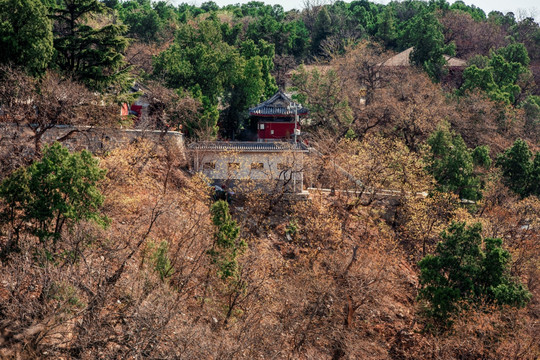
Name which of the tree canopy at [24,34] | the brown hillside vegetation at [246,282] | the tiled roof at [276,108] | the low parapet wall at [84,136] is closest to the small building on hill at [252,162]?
the brown hillside vegetation at [246,282]

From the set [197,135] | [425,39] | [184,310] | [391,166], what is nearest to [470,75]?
[425,39]

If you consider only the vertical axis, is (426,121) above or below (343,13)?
below

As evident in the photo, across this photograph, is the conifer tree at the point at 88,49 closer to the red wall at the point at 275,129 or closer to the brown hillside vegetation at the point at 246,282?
the brown hillside vegetation at the point at 246,282

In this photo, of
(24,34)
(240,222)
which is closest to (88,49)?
(24,34)

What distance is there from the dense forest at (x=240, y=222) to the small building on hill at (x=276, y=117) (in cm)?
152

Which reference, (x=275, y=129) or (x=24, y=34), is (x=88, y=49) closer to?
(x=24, y=34)

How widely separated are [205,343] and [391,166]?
17.5 meters

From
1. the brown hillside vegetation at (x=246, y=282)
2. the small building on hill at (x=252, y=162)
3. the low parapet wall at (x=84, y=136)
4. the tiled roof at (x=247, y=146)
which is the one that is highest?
the low parapet wall at (x=84, y=136)

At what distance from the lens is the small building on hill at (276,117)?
129ft

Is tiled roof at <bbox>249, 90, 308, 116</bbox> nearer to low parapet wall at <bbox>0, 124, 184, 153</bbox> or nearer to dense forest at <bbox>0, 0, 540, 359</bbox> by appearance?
dense forest at <bbox>0, 0, 540, 359</bbox>

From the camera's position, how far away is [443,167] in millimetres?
32250

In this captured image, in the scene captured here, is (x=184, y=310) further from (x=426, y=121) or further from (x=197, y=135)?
(x=426, y=121)

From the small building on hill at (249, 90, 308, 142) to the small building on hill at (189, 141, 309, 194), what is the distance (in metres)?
8.25

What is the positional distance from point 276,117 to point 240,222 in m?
13.6
